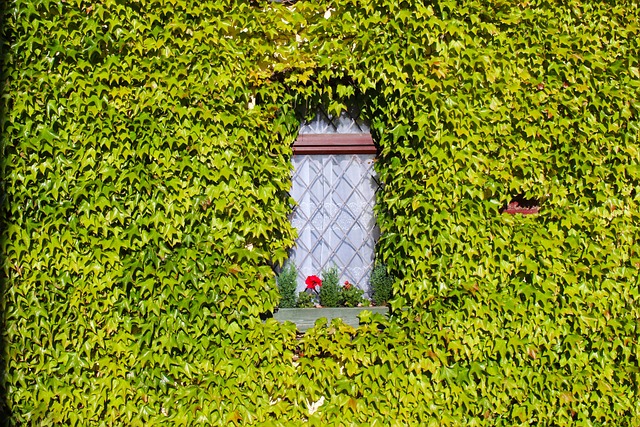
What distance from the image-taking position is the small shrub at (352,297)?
3.85 m

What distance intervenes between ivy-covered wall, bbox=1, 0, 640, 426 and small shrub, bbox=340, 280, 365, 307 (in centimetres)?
26

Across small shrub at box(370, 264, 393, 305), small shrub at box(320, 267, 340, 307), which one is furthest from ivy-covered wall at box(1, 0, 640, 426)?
small shrub at box(320, 267, 340, 307)

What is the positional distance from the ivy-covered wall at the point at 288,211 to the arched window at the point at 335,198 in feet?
0.84

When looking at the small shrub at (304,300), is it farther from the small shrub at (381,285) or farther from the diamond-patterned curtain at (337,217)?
the small shrub at (381,285)

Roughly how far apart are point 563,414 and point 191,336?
91.8 inches

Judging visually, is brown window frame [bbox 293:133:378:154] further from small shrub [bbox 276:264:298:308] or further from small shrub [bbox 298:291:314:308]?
small shrub [bbox 298:291:314:308]

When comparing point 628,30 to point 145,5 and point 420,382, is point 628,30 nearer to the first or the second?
point 420,382

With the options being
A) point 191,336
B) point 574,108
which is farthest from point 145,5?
point 574,108

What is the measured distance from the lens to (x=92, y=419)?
348 cm

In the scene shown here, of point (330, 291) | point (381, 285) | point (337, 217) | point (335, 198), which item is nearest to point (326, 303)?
point (330, 291)

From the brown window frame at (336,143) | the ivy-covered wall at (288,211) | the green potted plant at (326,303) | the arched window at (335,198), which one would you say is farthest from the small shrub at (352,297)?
the brown window frame at (336,143)

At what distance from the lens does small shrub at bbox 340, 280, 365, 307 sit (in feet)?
12.6

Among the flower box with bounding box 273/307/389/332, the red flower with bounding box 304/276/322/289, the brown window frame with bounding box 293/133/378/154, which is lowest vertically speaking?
the flower box with bounding box 273/307/389/332

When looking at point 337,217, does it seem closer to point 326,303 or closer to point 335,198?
point 335,198
